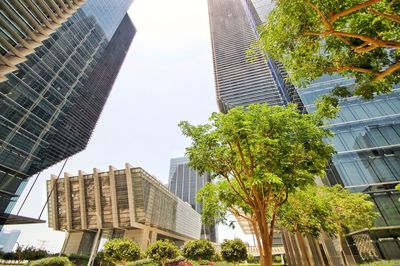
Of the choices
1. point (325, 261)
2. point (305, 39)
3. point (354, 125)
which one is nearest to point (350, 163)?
point (354, 125)

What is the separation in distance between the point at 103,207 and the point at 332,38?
58.0 meters

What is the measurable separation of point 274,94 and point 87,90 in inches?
2386

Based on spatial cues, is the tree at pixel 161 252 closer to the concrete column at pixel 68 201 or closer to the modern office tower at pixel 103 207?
the modern office tower at pixel 103 207

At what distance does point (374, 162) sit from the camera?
21.5m

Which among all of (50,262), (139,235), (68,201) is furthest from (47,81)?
(50,262)

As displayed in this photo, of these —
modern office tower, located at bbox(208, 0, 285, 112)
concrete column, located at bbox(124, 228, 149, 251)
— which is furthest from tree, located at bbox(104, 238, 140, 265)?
modern office tower, located at bbox(208, 0, 285, 112)

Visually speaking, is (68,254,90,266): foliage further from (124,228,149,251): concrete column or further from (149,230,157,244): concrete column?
(149,230,157,244): concrete column

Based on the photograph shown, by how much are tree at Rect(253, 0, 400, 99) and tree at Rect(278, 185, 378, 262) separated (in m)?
7.95

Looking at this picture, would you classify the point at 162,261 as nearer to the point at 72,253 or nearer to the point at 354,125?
the point at 354,125

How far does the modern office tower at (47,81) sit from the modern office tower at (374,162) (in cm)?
3716

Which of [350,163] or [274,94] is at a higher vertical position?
[274,94]

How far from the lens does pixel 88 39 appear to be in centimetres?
6531

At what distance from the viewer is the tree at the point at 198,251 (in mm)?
31850

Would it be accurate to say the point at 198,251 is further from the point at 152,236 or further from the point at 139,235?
→ the point at 152,236
